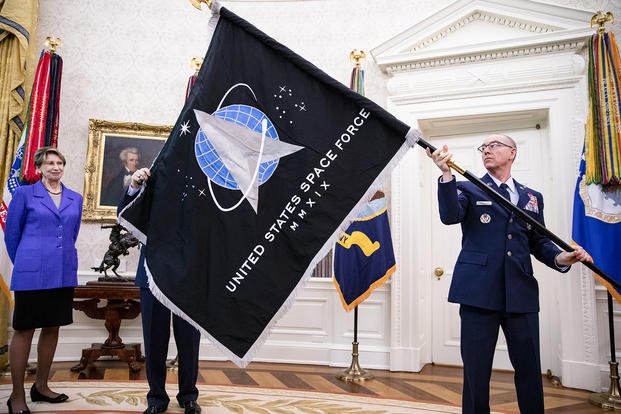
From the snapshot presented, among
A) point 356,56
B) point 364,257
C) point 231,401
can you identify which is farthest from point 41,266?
point 356,56

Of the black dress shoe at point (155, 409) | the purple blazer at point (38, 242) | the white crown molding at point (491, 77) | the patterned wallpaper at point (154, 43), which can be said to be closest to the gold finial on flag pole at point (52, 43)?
the patterned wallpaper at point (154, 43)

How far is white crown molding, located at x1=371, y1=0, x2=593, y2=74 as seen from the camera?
4203mm

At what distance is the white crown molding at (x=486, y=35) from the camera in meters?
4.20

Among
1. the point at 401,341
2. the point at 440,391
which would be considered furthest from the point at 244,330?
the point at 401,341

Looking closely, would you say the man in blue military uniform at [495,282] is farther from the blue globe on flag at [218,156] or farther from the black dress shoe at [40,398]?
the black dress shoe at [40,398]

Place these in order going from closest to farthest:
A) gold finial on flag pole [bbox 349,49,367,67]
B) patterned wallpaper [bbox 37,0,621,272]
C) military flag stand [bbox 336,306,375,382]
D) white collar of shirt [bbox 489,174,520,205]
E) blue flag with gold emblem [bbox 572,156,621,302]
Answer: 1. white collar of shirt [bbox 489,174,520,205]
2. blue flag with gold emblem [bbox 572,156,621,302]
3. military flag stand [bbox 336,306,375,382]
4. gold finial on flag pole [bbox 349,49,367,67]
5. patterned wallpaper [bbox 37,0,621,272]

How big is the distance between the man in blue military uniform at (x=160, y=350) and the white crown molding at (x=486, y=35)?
3.36 metres

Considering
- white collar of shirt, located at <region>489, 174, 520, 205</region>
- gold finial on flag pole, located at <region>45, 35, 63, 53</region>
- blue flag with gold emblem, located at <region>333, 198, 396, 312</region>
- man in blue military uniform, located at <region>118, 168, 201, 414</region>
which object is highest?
gold finial on flag pole, located at <region>45, 35, 63, 53</region>

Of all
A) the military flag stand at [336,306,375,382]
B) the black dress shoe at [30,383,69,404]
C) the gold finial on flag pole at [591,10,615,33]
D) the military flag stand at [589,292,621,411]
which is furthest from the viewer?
the military flag stand at [336,306,375,382]

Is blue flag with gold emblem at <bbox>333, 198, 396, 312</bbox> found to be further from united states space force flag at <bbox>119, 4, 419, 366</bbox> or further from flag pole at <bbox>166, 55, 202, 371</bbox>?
united states space force flag at <bbox>119, 4, 419, 366</bbox>

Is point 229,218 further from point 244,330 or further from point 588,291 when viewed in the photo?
point 588,291

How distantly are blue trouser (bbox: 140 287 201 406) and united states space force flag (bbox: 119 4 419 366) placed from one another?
0.87 metres

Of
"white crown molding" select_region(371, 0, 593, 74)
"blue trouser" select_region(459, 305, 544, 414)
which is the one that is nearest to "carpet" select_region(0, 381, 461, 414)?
"blue trouser" select_region(459, 305, 544, 414)

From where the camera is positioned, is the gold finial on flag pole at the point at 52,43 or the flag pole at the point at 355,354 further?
the gold finial on flag pole at the point at 52,43
